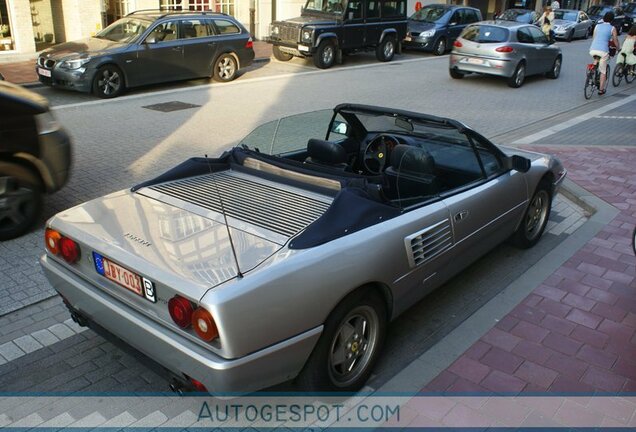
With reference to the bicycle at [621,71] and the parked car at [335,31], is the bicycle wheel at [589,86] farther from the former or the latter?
the parked car at [335,31]

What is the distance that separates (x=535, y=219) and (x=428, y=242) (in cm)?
224

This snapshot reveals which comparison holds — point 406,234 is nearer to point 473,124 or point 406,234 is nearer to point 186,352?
point 186,352

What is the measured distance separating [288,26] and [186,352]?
599 inches

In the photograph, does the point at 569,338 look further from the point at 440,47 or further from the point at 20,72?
the point at 440,47

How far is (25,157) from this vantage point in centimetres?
541

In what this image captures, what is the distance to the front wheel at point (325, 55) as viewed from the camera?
16.5 meters

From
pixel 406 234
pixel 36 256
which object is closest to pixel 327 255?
pixel 406 234

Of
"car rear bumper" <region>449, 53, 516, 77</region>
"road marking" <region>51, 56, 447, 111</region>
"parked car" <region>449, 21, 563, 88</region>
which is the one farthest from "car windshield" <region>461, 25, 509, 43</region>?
"road marking" <region>51, 56, 447, 111</region>

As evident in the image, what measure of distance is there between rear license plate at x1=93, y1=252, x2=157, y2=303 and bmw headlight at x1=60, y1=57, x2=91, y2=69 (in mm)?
9374

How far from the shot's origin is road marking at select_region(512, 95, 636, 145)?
31.6 feet

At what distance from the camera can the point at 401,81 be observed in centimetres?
1507

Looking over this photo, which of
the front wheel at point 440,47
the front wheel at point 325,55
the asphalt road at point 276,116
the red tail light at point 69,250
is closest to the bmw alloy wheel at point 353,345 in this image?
the asphalt road at point 276,116

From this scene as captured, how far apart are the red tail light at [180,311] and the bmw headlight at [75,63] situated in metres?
9.93

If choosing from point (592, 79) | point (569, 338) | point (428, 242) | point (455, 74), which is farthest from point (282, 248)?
point (455, 74)
